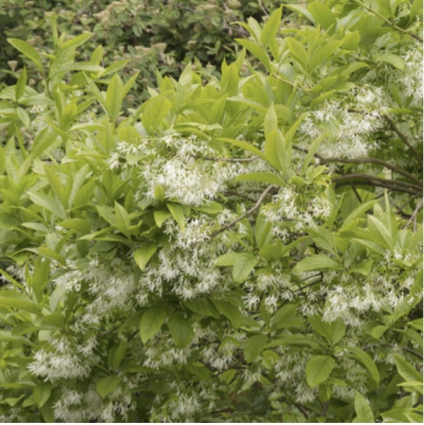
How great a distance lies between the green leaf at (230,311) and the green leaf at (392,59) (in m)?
0.96

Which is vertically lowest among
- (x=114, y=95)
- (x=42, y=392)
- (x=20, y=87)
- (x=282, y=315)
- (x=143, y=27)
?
(x=143, y=27)

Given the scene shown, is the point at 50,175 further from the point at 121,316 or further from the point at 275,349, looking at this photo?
the point at 275,349

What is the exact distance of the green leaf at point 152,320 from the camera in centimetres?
226

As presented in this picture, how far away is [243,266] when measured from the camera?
213 cm

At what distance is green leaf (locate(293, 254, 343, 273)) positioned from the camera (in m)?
2.13

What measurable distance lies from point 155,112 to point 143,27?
4495 mm

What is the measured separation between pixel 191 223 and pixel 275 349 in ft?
3.09

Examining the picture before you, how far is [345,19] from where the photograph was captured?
253cm

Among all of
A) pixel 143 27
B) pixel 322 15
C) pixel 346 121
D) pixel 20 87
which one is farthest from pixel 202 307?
pixel 143 27

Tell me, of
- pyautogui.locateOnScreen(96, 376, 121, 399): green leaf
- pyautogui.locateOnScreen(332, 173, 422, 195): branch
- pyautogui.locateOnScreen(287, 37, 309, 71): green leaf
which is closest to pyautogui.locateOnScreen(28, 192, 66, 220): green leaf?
pyautogui.locateOnScreen(96, 376, 121, 399): green leaf

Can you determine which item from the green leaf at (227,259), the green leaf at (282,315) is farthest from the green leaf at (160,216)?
the green leaf at (282,315)

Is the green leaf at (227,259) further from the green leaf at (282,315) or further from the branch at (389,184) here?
the branch at (389,184)

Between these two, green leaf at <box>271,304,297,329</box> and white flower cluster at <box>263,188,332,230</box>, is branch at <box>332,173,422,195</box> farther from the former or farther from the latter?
white flower cluster at <box>263,188,332,230</box>

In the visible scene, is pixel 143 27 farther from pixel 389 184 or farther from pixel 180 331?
pixel 180 331
